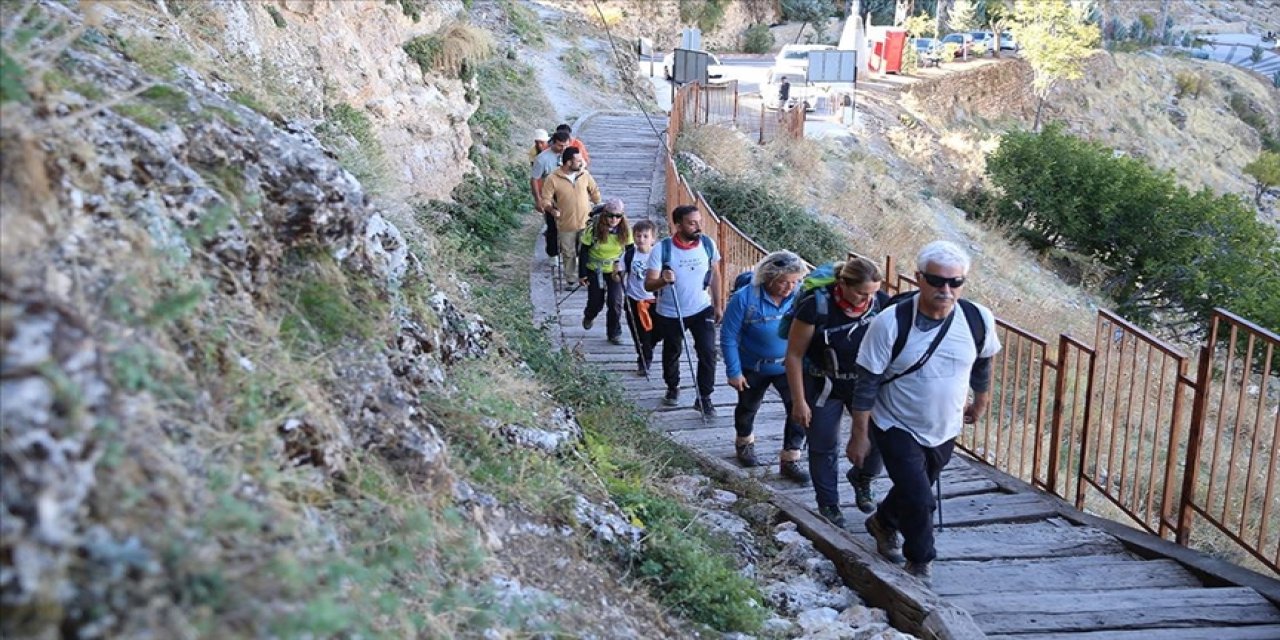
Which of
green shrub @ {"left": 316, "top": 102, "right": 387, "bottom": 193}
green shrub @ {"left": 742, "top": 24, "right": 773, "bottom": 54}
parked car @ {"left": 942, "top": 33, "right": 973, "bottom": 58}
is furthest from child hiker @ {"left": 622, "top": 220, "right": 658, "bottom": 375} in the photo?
parked car @ {"left": 942, "top": 33, "right": 973, "bottom": 58}

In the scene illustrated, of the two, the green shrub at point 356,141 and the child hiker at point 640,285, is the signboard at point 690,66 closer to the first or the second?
the green shrub at point 356,141

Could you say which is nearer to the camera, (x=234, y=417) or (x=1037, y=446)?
(x=234, y=417)

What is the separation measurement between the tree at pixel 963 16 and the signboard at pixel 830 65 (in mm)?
30884

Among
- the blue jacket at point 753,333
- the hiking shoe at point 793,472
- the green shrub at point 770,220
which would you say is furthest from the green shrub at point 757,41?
the hiking shoe at point 793,472

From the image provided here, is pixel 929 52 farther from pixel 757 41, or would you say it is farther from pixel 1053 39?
pixel 757 41

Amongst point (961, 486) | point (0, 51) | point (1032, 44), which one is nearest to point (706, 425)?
point (961, 486)

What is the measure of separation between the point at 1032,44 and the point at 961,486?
143 ft

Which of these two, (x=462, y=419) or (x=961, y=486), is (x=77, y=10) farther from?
(x=961, y=486)

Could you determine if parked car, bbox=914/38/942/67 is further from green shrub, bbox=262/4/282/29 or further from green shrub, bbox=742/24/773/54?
green shrub, bbox=262/4/282/29

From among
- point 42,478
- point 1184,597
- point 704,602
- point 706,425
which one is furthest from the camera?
point 706,425

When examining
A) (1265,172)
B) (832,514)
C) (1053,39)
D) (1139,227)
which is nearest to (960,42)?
(1053,39)

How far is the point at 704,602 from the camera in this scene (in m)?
4.14

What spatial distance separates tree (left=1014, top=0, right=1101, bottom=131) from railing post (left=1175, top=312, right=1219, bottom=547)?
141 ft

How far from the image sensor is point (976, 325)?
15.4ft
